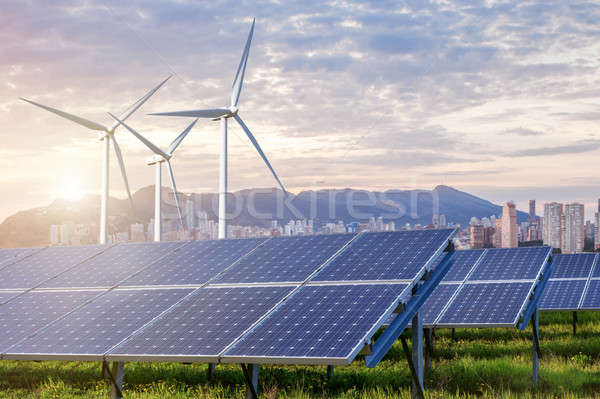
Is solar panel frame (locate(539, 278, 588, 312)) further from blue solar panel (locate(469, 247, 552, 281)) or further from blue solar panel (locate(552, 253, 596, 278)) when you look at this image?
blue solar panel (locate(469, 247, 552, 281))

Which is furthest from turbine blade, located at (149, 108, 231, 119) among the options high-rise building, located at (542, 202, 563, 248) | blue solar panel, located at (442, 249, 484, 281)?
high-rise building, located at (542, 202, 563, 248)

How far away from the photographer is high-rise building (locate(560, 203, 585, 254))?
164250 millimetres

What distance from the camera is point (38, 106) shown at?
50625 mm

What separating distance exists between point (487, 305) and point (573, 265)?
1731 cm

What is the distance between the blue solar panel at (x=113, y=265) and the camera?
19688 mm

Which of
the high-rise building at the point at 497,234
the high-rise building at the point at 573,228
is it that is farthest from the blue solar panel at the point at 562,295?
the high-rise building at the point at 573,228

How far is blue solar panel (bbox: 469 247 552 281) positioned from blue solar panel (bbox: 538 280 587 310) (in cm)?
358

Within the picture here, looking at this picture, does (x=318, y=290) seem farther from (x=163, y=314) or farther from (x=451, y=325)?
(x=451, y=325)

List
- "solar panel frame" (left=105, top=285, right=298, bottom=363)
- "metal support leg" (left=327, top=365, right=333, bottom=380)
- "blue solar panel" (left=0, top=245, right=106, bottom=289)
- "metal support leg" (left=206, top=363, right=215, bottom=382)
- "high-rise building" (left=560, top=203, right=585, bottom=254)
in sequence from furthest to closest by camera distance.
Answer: "high-rise building" (left=560, top=203, right=585, bottom=254), "metal support leg" (left=327, top=365, right=333, bottom=380), "metal support leg" (left=206, top=363, right=215, bottom=382), "blue solar panel" (left=0, top=245, right=106, bottom=289), "solar panel frame" (left=105, top=285, right=298, bottom=363)

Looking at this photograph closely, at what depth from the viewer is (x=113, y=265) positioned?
20703 mm

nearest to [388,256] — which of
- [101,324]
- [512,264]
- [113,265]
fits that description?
[101,324]

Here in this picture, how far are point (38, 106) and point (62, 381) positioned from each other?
3316cm

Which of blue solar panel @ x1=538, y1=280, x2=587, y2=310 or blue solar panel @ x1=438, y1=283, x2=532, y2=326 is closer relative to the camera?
blue solar panel @ x1=438, y1=283, x2=532, y2=326

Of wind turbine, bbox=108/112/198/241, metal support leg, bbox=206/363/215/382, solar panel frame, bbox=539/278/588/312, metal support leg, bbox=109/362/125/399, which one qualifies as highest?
wind turbine, bbox=108/112/198/241
